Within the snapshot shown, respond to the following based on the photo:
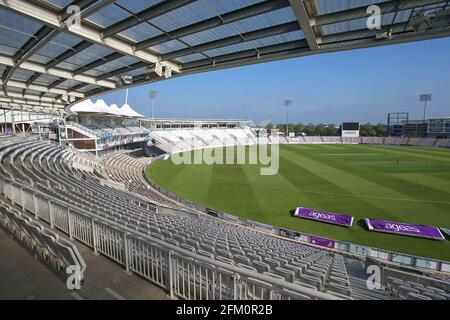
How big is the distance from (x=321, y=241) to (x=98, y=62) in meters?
15.8

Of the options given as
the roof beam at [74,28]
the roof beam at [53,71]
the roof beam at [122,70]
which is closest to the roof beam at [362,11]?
the roof beam at [74,28]

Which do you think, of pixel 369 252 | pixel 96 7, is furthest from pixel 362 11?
pixel 369 252

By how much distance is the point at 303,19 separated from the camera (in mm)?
6945

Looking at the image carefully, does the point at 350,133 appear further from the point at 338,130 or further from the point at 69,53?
the point at 69,53

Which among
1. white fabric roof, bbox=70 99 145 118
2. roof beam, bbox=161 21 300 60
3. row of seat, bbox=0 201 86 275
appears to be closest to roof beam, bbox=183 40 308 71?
roof beam, bbox=161 21 300 60

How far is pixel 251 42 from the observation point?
9594 mm

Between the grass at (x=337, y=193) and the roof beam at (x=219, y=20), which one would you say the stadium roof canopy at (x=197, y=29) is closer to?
the roof beam at (x=219, y=20)

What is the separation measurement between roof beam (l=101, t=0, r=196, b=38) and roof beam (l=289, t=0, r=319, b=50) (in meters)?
2.93

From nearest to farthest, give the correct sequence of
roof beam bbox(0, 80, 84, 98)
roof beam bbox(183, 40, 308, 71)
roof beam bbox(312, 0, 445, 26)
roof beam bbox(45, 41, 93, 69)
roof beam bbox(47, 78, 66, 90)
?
roof beam bbox(312, 0, 445, 26)
roof beam bbox(183, 40, 308, 71)
roof beam bbox(45, 41, 93, 69)
roof beam bbox(47, 78, 66, 90)
roof beam bbox(0, 80, 84, 98)

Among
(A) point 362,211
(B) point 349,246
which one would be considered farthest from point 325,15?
(A) point 362,211

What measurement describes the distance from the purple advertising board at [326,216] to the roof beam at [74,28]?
14.0 metres

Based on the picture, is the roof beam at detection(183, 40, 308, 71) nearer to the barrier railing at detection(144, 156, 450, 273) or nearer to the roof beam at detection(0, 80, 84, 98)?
the barrier railing at detection(144, 156, 450, 273)

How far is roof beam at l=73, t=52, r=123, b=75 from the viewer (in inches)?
465

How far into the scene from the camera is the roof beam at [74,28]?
718 centimetres
